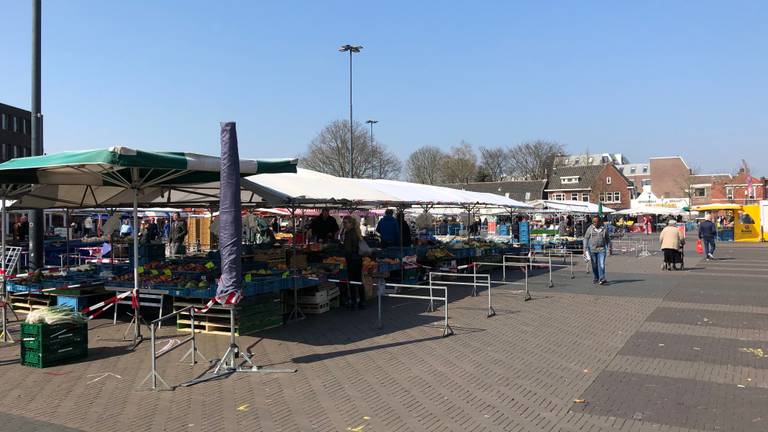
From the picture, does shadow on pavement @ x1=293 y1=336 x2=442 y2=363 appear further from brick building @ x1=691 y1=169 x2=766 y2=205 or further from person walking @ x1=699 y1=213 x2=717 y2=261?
brick building @ x1=691 y1=169 x2=766 y2=205

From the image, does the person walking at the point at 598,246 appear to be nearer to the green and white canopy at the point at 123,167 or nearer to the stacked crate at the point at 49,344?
the green and white canopy at the point at 123,167

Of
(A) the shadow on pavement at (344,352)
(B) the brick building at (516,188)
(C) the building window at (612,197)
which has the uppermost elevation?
(B) the brick building at (516,188)

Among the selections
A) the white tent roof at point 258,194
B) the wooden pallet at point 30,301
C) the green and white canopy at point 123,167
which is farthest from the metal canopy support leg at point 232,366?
the wooden pallet at point 30,301

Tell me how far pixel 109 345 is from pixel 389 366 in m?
4.43

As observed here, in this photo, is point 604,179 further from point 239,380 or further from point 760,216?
point 239,380

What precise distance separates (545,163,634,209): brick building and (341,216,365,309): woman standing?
236ft

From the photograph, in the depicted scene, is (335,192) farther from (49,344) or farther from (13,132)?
(13,132)

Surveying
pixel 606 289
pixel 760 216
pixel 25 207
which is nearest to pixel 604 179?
pixel 760 216

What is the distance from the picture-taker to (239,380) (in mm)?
6820

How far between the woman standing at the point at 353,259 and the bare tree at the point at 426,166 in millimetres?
75896

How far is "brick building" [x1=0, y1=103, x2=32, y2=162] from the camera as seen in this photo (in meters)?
63.6

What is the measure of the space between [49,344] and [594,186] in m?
79.3

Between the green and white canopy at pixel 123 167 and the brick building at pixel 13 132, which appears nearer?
the green and white canopy at pixel 123 167

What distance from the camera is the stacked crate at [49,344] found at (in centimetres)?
734
